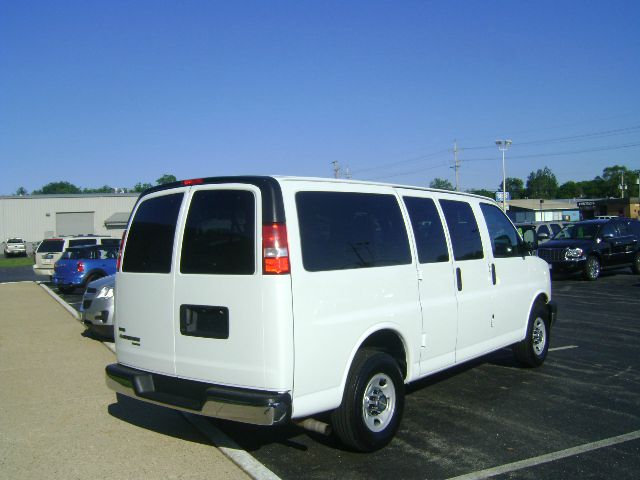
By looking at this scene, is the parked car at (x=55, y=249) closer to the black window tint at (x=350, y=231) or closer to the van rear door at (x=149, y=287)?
the van rear door at (x=149, y=287)

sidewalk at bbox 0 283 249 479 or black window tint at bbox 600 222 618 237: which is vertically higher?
black window tint at bbox 600 222 618 237

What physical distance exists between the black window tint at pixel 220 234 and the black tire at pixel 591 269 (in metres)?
16.7

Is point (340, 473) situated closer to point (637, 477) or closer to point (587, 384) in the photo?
point (637, 477)

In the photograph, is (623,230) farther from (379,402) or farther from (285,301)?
(285,301)

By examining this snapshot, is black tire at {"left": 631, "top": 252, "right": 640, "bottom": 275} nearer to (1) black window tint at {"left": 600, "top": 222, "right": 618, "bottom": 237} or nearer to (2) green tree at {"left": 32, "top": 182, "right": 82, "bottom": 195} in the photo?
(1) black window tint at {"left": 600, "top": 222, "right": 618, "bottom": 237}

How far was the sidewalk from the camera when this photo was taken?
15.4ft

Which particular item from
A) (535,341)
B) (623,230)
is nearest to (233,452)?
(535,341)

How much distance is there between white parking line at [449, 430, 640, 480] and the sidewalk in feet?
5.70

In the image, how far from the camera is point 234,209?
14.8ft

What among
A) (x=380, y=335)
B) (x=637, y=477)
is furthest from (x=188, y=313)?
(x=637, y=477)

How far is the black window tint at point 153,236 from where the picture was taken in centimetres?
488

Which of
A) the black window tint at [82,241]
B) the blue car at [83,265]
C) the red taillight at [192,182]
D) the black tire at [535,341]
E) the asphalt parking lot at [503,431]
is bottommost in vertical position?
the asphalt parking lot at [503,431]

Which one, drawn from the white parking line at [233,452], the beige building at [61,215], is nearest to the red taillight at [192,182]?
the white parking line at [233,452]

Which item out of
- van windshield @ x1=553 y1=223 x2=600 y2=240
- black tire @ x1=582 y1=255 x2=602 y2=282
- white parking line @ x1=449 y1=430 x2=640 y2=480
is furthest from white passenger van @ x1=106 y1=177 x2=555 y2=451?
van windshield @ x1=553 y1=223 x2=600 y2=240
